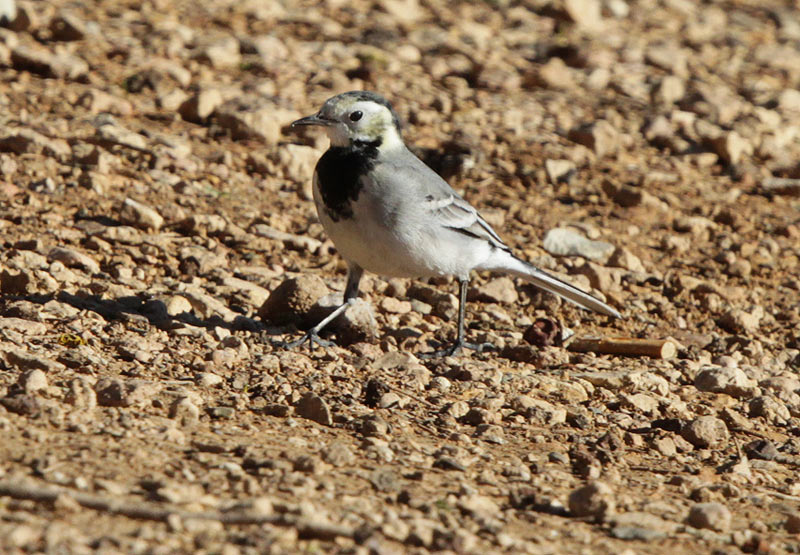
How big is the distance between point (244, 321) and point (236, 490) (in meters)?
2.75

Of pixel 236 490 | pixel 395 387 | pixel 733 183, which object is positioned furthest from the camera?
pixel 733 183

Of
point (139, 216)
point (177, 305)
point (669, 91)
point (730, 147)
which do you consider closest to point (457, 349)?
point (177, 305)

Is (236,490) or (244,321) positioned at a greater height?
(236,490)

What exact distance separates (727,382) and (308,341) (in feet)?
7.83

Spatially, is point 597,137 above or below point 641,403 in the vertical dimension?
above

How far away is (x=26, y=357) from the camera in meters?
5.54

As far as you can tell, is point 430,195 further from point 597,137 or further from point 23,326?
point 597,137

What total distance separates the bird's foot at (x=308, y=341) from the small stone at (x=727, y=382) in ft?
6.98

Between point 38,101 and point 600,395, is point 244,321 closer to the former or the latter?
point 600,395

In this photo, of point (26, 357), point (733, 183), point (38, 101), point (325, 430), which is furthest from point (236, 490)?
point (733, 183)

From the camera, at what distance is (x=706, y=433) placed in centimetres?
573

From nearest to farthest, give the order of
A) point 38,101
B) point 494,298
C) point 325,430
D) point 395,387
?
point 325,430, point 395,387, point 494,298, point 38,101

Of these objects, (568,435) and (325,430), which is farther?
(568,435)

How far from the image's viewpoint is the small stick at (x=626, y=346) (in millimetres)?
7188
